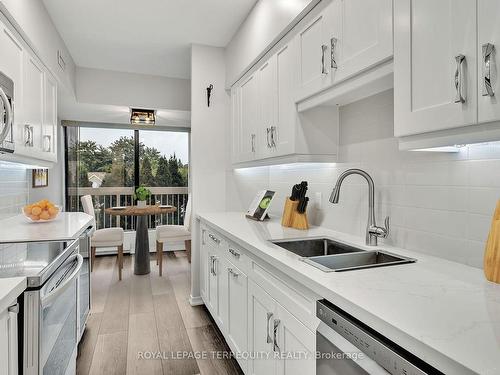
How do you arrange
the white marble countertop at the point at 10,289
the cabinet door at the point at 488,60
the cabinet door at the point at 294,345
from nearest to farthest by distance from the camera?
1. the cabinet door at the point at 488,60
2. the white marble countertop at the point at 10,289
3. the cabinet door at the point at 294,345

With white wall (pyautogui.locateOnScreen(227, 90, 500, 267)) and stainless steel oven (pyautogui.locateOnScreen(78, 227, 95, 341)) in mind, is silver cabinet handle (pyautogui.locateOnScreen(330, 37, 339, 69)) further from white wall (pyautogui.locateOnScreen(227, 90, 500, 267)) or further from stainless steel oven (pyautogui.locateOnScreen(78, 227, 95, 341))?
stainless steel oven (pyautogui.locateOnScreen(78, 227, 95, 341))

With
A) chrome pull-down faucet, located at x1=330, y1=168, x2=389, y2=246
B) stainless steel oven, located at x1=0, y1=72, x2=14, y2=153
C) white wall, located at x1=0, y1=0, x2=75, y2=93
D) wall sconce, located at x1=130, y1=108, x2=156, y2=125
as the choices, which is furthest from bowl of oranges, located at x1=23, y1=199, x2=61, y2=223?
chrome pull-down faucet, located at x1=330, y1=168, x2=389, y2=246

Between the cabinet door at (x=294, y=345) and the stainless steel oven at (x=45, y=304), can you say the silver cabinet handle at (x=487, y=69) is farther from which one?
the stainless steel oven at (x=45, y=304)

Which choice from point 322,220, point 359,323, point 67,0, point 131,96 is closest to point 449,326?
point 359,323

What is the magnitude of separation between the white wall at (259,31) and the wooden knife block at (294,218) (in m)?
1.18

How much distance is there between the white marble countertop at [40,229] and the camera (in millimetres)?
1966

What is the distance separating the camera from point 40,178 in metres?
4.02

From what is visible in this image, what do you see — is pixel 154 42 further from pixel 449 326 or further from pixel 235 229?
pixel 449 326

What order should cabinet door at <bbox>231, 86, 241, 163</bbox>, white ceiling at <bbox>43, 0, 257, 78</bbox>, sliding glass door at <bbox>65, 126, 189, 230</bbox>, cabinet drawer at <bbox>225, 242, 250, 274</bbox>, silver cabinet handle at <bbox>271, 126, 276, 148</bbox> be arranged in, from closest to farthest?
1. cabinet drawer at <bbox>225, 242, 250, 274</bbox>
2. silver cabinet handle at <bbox>271, 126, 276, 148</bbox>
3. white ceiling at <bbox>43, 0, 257, 78</bbox>
4. cabinet door at <bbox>231, 86, 241, 163</bbox>
5. sliding glass door at <bbox>65, 126, 189, 230</bbox>

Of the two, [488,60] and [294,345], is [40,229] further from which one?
[488,60]

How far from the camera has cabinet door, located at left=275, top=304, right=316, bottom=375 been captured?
1.18m

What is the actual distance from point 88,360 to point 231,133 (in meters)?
2.29

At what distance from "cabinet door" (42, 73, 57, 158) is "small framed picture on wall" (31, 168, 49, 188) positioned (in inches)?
34.2

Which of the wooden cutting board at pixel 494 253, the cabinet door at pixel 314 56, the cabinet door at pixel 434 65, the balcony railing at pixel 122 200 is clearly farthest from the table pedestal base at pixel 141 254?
the wooden cutting board at pixel 494 253
